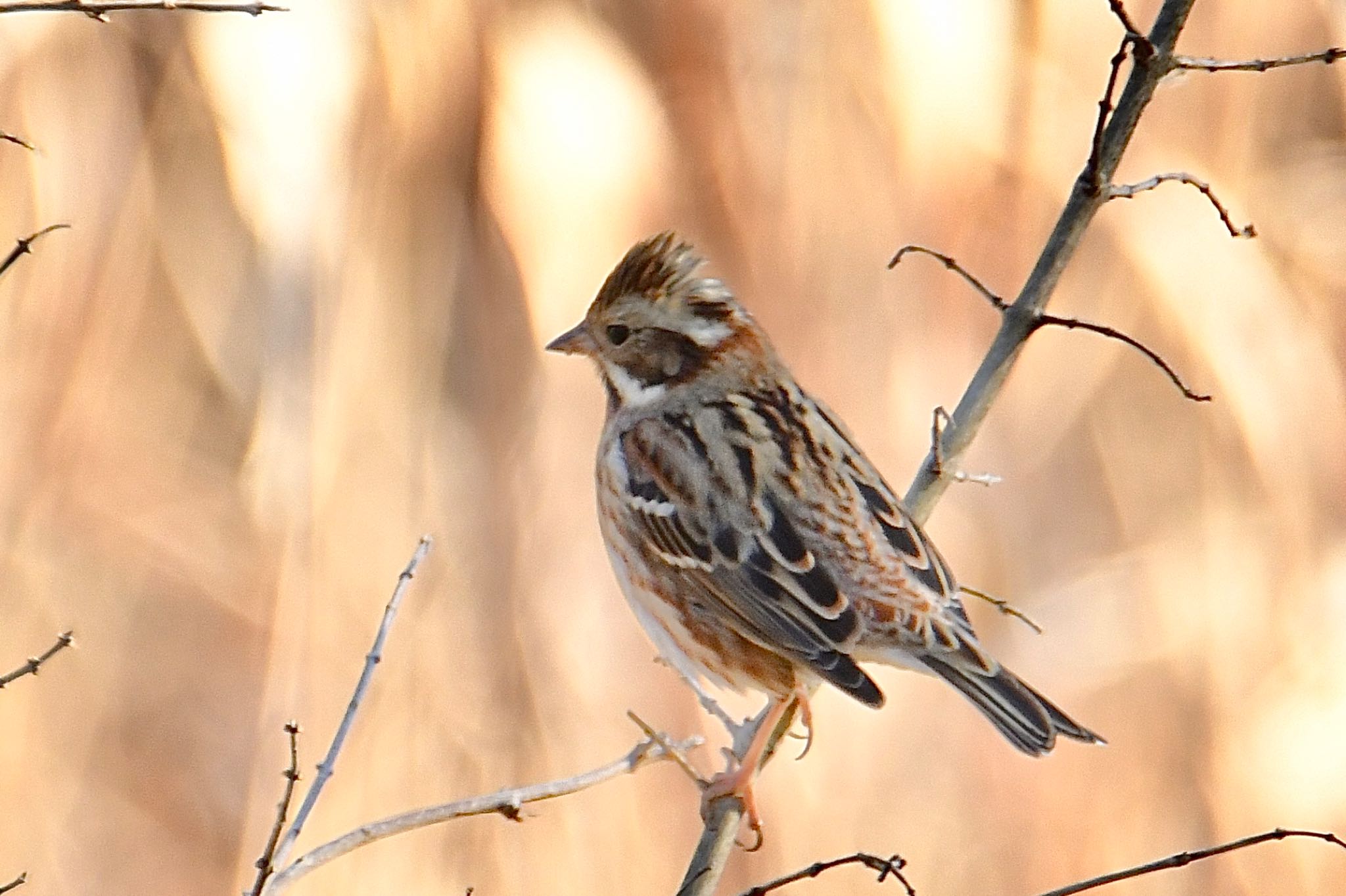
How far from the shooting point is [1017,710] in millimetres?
2760

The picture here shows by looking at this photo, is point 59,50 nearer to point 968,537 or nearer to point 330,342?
point 330,342

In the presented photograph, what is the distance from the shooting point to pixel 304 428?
14.0 feet

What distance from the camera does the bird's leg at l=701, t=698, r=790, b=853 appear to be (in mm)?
2748

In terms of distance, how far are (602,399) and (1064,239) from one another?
219cm

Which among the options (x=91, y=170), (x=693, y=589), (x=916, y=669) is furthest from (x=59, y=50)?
(x=916, y=669)

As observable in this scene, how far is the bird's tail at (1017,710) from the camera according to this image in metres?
2.73

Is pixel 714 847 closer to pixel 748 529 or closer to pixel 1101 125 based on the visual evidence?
pixel 748 529

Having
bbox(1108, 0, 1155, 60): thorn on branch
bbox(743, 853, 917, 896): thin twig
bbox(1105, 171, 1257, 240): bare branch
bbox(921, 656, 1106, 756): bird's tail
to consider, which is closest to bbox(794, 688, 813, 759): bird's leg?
bbox(921, 656, 1106, 756): bird's tail

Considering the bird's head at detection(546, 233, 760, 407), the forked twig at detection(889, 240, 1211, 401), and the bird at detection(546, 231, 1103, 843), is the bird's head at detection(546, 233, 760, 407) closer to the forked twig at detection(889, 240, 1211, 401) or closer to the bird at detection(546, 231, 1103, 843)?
the bird at detection(546, 231, 1103, 843)

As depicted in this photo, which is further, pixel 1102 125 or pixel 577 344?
pixel 577 344

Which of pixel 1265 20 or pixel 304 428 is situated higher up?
pixel 1265 20

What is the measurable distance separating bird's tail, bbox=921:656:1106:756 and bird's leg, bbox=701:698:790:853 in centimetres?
31

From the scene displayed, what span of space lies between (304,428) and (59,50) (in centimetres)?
126

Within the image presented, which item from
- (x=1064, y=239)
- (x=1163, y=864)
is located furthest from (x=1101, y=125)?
(x=1163, y=864)
